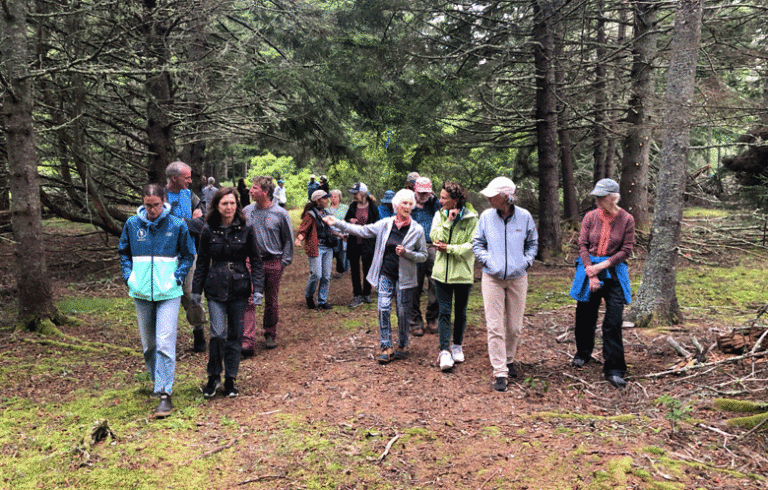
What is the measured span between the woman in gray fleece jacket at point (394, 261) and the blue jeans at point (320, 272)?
283cm

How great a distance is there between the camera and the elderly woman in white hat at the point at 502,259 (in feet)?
17.2

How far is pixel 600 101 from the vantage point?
15148mm

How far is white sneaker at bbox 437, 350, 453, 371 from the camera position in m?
5.77

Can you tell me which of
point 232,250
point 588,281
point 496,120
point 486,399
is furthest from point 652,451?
point 496,120

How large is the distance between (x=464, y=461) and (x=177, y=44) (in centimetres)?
1033

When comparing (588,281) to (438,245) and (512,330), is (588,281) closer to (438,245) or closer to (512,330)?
(512,330)

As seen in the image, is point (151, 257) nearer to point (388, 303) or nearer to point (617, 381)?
point (388, 303)

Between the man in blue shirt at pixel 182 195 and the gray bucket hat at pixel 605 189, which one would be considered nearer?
the gray bucket hat at pixel 605 189

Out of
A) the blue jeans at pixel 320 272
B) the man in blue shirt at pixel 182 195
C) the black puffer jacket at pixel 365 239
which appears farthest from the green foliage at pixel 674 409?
the blue jeans at pixel 320 272

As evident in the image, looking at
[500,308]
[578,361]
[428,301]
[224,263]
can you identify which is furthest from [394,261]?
[578,361]

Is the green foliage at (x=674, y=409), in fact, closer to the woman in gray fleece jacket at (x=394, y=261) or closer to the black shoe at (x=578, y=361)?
the black shoe at (x=578, y=361)

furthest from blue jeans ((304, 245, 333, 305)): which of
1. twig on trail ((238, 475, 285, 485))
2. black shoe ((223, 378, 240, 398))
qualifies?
twig on trail ((238, 475, 285, 485))

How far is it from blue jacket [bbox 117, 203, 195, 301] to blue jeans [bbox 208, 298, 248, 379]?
0.44 m

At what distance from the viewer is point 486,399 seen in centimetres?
510
